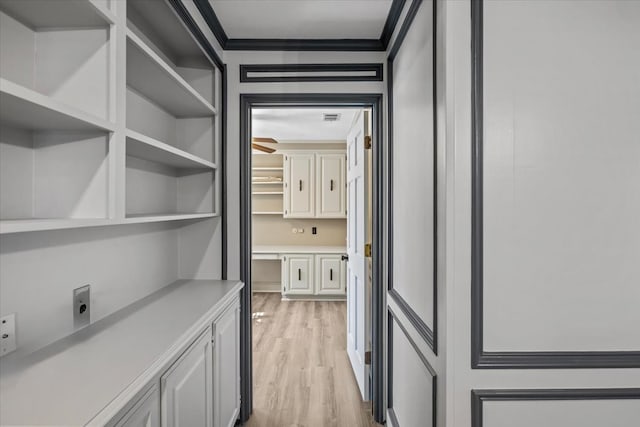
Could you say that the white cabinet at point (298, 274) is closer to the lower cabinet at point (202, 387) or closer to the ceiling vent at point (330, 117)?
the ceiling vent at point (330, 117)

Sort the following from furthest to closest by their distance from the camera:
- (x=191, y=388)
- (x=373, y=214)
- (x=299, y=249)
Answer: (x=299, y=249) → (x=373, y=214) → (x=191, y=388)

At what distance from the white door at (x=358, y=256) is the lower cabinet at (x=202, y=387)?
919 millimetres

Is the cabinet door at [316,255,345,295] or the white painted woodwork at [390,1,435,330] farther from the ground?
the white painted woodwork at [390,1,435,330]

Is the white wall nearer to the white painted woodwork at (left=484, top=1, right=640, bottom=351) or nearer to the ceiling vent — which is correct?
the white painted woodwork at (left=484, top=1, right=640, bottom=351)

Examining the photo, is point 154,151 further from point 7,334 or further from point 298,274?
point 298,274

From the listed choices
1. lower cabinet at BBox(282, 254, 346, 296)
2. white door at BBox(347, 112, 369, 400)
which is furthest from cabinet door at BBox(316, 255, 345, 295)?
white door at BBox(347, 112, 369, 400)

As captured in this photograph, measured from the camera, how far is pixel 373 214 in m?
2.40

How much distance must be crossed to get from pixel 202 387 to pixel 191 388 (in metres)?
0.15

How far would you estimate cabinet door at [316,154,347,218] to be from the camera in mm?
5629

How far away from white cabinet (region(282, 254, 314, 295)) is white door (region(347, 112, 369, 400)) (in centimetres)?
206

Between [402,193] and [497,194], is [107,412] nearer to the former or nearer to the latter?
[497,194]

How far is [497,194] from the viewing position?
126 centimetres

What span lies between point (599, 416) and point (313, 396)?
6.18 ft

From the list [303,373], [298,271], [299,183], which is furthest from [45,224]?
[299,183]
